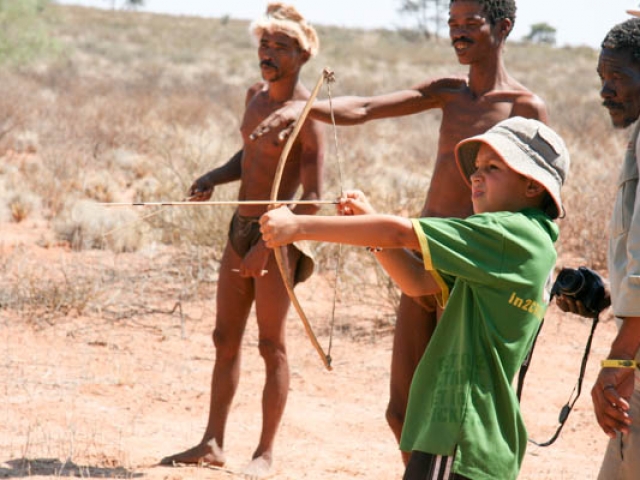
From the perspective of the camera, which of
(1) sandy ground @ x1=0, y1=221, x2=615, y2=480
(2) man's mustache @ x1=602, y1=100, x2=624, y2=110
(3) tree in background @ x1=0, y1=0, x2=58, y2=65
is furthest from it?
(3) tree in background @ x1=0, y1=0, x2=58, y2=65

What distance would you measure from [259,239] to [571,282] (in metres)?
1.66

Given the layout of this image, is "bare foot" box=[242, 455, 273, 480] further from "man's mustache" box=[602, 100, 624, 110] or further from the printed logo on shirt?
"man's mustache" box=[602, 100, 624, 110]

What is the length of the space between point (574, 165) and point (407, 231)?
34.0ft

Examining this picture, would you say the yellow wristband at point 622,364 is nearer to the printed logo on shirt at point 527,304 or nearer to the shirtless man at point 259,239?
the printed logo on shirt at point 527,304

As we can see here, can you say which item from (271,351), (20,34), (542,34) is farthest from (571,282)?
(542,34)

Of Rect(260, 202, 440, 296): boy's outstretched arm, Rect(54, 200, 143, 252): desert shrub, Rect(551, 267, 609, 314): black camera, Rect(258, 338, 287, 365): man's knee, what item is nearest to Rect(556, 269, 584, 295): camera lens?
Rect(551, 267, 609, 314): black camera

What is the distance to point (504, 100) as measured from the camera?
3746mm

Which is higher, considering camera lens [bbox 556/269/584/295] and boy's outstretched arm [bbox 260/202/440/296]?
boy's outstretched arm [bbox 260/202/440/296]

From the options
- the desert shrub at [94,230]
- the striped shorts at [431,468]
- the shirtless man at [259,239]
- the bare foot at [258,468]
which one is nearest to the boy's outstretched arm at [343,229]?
the striped shorts at [431,468]

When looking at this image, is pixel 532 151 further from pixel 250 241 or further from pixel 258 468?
pixel 258 468

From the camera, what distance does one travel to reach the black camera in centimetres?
312

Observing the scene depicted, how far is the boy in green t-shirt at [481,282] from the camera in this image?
2.49 m

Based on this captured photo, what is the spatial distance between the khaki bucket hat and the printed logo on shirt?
0.96ft

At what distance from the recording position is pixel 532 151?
271cm
